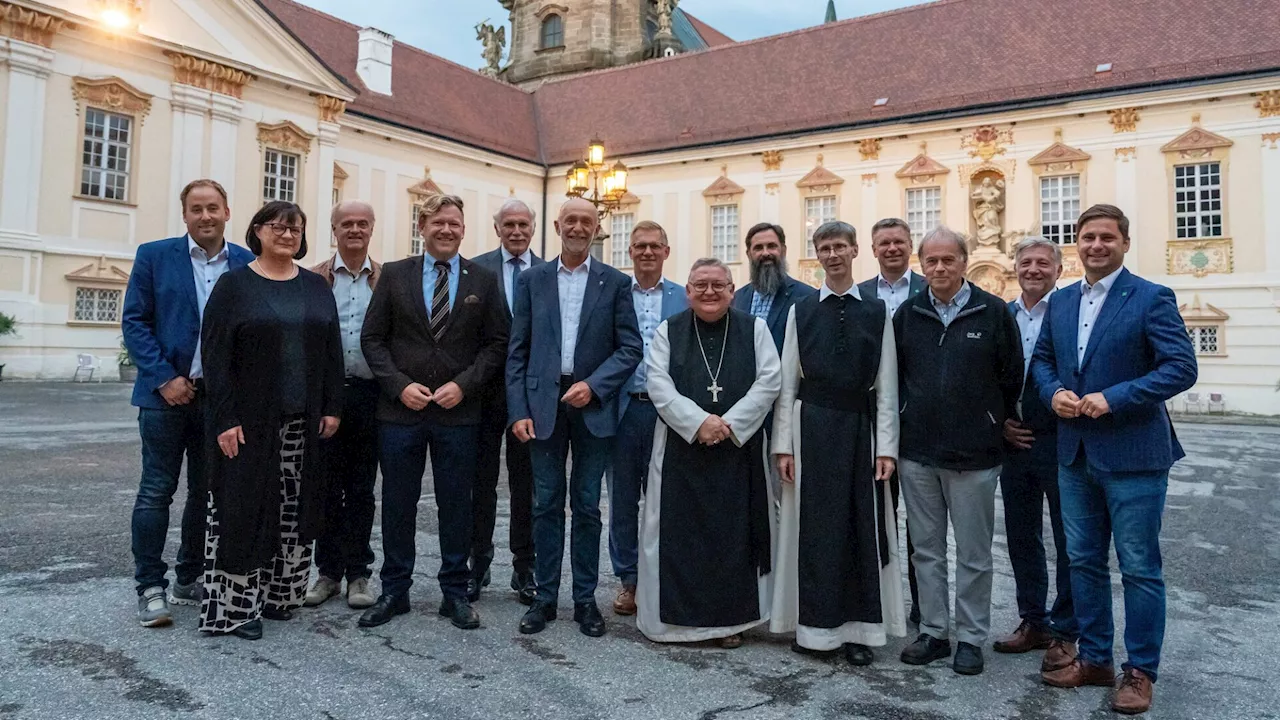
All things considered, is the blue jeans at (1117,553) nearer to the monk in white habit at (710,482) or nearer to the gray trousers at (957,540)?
the gray trousers at (957,540)

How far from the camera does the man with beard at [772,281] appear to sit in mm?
5027

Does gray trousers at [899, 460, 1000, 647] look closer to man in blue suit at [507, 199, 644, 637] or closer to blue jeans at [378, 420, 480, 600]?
man in blue suit at [507, 199, 644, 637]

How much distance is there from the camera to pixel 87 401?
1587 cm

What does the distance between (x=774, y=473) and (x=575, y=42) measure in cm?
3682

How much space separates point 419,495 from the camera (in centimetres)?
446

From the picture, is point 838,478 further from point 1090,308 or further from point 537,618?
point 537,618

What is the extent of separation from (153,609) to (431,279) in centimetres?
211

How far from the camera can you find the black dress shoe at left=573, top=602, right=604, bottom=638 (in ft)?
13.8

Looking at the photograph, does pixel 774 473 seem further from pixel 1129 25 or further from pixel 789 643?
pixel 1129 25

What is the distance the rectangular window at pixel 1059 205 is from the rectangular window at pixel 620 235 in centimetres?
1332

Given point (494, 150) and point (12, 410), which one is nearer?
point (12, 410)

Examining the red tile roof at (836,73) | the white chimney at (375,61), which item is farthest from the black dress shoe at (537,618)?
the white chimney at (375,61)

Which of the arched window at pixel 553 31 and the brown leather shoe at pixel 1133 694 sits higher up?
the arched window at pixel 553 31

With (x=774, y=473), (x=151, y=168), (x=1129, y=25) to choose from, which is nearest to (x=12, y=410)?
(x=151, y=168)
